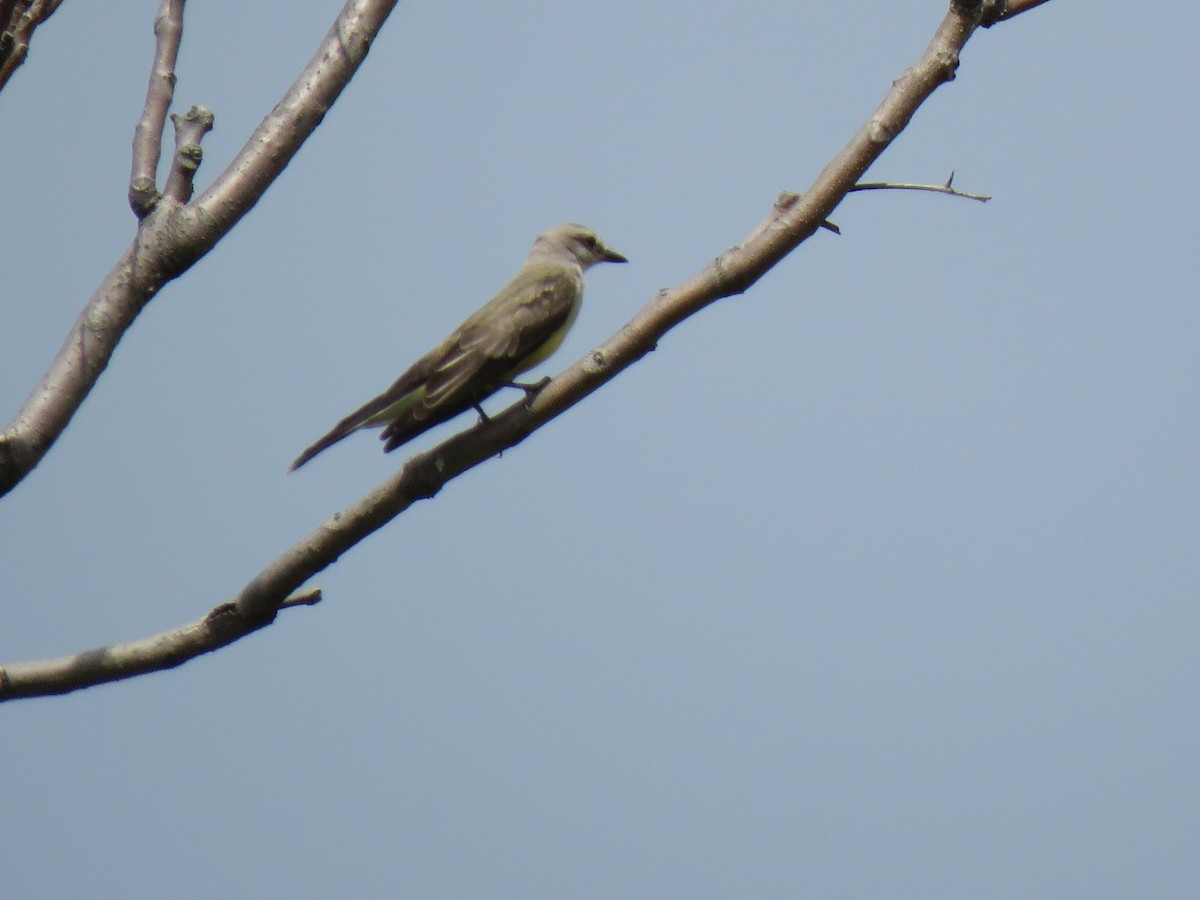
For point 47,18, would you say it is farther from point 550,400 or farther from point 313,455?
point 313,455

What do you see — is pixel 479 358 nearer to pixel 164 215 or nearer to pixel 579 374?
pixel 579 374

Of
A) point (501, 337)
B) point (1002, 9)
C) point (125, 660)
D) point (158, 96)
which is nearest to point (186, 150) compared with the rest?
point (158, 96)

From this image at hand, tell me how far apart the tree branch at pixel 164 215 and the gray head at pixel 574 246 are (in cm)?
456

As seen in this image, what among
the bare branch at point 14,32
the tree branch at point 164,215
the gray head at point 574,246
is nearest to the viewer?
the bare branch at point 14,32

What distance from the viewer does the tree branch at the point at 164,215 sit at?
3.95 m

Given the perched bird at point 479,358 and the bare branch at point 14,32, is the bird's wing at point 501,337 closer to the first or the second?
the perched bird at point 479,358

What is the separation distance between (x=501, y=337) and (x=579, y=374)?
2.72 meters

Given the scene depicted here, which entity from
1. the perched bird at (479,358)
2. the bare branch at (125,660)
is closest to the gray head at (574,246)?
the perched bird at (479,358)

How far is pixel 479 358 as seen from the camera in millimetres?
6699

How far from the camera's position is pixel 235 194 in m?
4.27

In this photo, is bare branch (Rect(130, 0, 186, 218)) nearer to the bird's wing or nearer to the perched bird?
the perched bird

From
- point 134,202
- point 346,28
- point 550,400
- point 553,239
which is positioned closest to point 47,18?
point 134,202

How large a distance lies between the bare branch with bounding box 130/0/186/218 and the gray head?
186 inches

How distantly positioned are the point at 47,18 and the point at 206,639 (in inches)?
79.1
